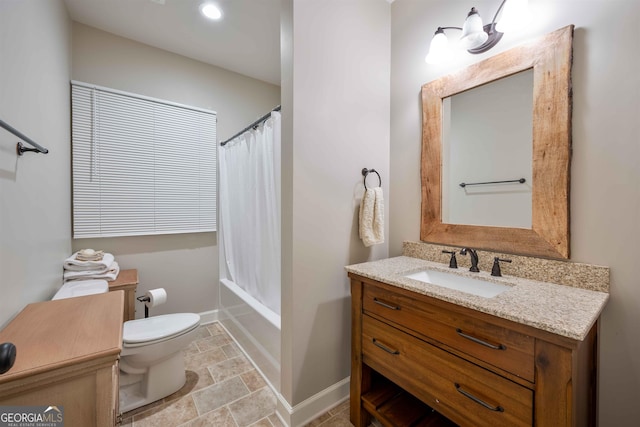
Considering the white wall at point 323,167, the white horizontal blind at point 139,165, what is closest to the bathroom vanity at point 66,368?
the white wall at point 323,167

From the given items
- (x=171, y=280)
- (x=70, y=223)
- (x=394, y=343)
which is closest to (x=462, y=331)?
(x=394, y=343)

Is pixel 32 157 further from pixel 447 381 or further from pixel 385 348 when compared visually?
pixel 447 381

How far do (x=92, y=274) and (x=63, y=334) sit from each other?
1.14 meters

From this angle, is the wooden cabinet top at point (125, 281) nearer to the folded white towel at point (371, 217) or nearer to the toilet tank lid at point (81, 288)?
the toilet tank lid at point (81, 288)

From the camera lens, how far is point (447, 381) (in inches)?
39.6

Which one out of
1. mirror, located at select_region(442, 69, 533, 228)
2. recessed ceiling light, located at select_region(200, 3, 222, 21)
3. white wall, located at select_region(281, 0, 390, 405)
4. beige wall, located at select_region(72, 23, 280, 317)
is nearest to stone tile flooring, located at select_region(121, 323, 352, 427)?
white wall, located at select_region(281, 0, 390, 405)

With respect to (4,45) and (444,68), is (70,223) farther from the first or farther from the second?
(444,68)

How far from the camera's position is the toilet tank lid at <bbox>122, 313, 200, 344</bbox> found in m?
1.56

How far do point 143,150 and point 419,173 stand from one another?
2.38 metres

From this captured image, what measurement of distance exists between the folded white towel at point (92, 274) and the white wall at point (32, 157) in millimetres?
58

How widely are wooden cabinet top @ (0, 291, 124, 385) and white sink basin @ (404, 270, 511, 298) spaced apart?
133 cm

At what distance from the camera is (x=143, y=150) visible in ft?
7.68

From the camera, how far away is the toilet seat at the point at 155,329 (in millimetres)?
1532

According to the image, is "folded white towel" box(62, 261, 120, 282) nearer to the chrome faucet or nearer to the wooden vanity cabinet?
the wooden vanity cabinet
